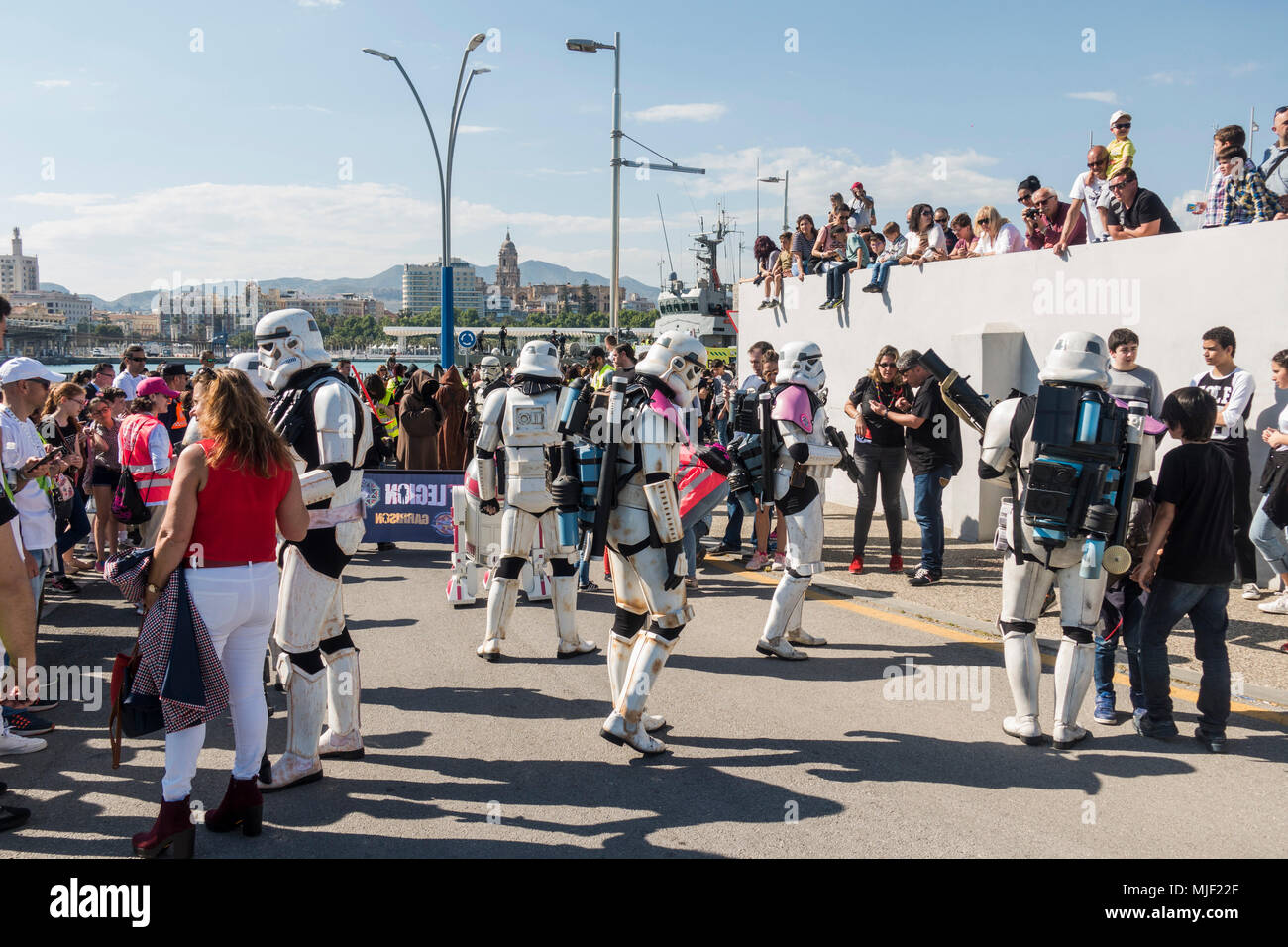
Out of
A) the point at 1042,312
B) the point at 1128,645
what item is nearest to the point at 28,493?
the point at 1128,645

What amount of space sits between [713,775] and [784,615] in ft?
7.01

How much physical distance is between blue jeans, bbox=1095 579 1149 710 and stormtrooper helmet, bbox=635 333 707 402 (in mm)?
2753

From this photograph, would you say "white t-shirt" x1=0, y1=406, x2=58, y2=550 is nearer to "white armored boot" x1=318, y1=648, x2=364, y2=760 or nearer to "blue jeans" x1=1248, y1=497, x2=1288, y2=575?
"white armored boot" x1=318, y1=648, x2=364, y2=760

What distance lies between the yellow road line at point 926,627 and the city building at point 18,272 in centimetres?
11595

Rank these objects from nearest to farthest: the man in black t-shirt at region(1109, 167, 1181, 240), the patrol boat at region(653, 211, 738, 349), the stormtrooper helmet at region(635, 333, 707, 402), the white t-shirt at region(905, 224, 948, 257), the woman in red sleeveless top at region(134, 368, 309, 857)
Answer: the woman in red sleeveless top at region(134, 368, 309, 857)
the stormtrooper helmet at region(635, 333, 707, 402)
the man in black t-shirt at region(1109, 167, 1181, 240)
the white t-shirt at region(905, 224, 948, 257)
the patrol boat at region(653, 211, 738, 349)

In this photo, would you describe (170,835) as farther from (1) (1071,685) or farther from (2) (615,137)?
(2) (615,137)

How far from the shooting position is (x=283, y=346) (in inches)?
189

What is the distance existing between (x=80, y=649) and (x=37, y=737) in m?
1.99

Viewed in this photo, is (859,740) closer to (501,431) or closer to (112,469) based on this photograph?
(501,431)

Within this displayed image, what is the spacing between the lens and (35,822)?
4258 mm

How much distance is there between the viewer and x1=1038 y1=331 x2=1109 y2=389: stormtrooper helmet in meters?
4.90

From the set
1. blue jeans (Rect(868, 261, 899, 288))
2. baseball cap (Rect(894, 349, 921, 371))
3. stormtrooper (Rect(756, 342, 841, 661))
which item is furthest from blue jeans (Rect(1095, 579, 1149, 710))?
blue jeans (Rect(868, 261, 899, 288))

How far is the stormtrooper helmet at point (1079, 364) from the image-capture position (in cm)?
490
